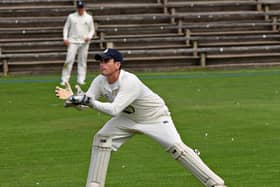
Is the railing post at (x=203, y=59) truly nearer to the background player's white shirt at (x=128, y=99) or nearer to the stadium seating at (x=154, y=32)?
the stadium seating at (x=154, y=32)

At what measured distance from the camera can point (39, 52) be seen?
2839cm

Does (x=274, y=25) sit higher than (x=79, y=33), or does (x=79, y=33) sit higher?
(x=79, y=33)

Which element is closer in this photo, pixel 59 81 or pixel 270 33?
pixel 59 81

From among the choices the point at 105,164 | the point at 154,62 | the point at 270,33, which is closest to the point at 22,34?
the point at 154,62

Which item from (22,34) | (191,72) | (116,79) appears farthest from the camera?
(22,34)

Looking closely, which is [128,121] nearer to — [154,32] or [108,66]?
[108,66]

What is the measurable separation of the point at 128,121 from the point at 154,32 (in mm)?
21719

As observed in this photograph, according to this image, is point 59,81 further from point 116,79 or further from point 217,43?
point 116,79

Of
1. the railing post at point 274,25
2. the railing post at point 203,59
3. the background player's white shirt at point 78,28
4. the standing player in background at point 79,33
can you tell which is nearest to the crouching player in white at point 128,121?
the standing player in background at point 79,33

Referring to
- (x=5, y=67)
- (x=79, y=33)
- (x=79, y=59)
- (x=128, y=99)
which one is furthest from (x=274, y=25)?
(x=128, y=99)

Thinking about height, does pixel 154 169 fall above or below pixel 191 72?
above

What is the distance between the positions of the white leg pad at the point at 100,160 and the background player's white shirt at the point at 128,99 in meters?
0.35

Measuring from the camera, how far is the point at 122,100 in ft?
28.2

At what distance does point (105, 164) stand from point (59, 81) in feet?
49.6
